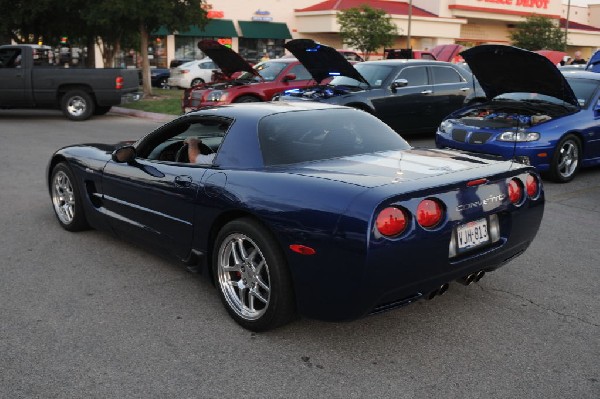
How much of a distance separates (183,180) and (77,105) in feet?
44.5

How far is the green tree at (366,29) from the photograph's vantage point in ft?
114

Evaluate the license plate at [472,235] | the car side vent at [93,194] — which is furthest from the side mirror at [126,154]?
the license plate at [472,235]

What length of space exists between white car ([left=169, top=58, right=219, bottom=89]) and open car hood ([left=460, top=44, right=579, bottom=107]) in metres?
20.3

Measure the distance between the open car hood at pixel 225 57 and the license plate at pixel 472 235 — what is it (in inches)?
454

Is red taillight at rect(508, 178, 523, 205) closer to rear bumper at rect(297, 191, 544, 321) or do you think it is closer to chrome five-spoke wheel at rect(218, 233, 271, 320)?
rear bumper at rect(297, 191, 544, 321)

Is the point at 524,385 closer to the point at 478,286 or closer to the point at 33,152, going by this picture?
the point at 478,286

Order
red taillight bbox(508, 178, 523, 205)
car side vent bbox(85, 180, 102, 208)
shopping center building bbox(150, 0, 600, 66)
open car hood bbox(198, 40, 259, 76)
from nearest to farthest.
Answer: red taillight bbox(508, 178, 523, 205), car side vent bbox(85, 180, 102, 208), open car hood bbox(198, 40, 259, 76), shopping center building bbox(150, 0, 600, 66)

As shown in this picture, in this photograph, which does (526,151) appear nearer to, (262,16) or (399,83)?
(399,83)

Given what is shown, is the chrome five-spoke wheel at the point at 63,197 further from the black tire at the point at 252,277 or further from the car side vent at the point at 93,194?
the black tire at the point at 252,277

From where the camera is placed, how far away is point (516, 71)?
8.81 metres

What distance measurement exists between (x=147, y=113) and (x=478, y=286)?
→ 14.6 meters

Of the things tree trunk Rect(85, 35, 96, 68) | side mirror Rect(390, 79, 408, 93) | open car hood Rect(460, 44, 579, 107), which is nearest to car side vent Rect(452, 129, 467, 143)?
open car hood Rect(460, 44, 579, 107)

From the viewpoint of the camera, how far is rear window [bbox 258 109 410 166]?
4199mm

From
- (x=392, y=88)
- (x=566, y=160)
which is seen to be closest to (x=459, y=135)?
(x=566, y=160)
